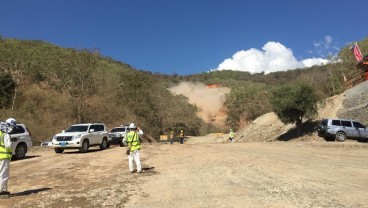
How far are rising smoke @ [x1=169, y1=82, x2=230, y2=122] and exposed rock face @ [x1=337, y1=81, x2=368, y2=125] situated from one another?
6219cm

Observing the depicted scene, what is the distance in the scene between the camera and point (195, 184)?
468 inches

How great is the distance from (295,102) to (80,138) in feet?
67.5

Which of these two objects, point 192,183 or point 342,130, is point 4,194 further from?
point 342,130

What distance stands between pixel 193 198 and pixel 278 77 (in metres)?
134

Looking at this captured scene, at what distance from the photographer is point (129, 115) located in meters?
56.0

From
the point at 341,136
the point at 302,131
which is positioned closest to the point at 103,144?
the point at 341,136

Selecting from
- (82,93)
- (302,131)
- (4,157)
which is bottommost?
(4,157)

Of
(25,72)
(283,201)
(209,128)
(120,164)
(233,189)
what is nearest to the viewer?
(283,201)

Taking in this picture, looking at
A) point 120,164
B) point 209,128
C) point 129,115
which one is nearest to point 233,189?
point 120,164

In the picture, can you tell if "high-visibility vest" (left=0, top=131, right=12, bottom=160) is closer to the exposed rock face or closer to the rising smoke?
the exposed rock face

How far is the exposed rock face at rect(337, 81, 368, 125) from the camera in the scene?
3612cm

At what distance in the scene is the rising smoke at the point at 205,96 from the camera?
104588mm

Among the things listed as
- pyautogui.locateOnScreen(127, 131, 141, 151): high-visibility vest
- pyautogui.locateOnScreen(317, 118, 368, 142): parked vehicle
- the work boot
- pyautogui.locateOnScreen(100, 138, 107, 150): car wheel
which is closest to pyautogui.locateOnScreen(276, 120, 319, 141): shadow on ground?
pyautogui.locateOnScreen(317, 118, 368, 142): parked vehicle

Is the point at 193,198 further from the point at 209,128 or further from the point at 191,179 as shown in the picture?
the point at 209,128
